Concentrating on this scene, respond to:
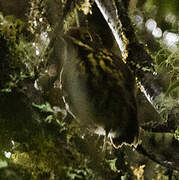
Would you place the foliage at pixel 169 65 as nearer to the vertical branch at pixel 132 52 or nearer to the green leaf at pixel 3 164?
the vertical branch at pixel 132 52

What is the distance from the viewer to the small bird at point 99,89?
1.71 ft

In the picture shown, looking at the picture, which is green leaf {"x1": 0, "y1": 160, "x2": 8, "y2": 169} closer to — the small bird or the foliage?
the small bird

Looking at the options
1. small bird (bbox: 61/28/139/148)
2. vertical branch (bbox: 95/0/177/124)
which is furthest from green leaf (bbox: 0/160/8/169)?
vertical branch (bbox: 95/0/177/124)

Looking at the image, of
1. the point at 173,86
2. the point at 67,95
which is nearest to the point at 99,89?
the point at 67,95

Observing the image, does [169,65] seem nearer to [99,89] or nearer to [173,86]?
[173,86]

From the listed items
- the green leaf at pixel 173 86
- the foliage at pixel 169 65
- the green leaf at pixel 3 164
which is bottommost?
the green leaf at pixel 3 164

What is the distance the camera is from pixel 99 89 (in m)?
0.53

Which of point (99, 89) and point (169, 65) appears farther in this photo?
point (169, 65)

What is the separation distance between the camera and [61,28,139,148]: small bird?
52 cm

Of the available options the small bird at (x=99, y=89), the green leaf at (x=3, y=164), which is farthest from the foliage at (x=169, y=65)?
the green leaf at (x=3, y=164)

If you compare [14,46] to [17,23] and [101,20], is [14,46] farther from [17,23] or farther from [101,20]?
[101,20]

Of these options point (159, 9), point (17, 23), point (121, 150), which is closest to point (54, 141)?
point (121, 150)

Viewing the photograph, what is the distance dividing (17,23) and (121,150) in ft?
1.18

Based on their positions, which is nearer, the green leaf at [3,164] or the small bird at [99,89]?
the small bird at [99,89]
